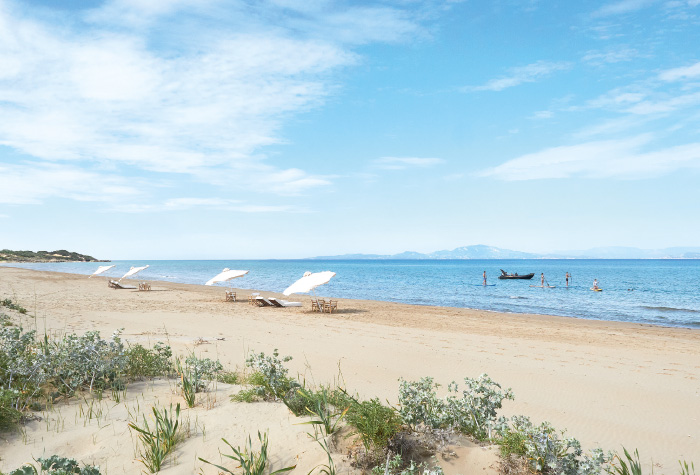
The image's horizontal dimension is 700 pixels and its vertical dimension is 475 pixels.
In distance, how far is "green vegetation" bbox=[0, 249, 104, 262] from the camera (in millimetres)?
109069

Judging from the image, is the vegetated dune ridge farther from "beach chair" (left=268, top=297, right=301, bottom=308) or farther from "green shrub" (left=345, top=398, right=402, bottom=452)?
"beach chair" (left=268, top=297, right=301, bottom=308)

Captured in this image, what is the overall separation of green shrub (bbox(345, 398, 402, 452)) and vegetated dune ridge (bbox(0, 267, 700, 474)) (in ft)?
1.30

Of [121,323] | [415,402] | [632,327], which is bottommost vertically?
[632,327]

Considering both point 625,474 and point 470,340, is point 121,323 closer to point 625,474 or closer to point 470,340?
point 470,340

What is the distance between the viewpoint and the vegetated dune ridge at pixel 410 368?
3799 millimetres

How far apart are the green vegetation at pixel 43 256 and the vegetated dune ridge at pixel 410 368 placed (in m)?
117

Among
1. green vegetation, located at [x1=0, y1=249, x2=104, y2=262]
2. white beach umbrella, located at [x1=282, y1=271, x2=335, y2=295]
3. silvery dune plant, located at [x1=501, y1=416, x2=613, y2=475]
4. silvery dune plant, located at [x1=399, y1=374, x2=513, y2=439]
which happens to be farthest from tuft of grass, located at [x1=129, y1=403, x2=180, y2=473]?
green vegetation, located at [x1=0, y1=249, x2=104, y2=262]

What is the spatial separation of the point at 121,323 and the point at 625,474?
13547 millimetres

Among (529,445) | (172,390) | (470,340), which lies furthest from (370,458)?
(470,340)

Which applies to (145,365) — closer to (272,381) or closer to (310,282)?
(272,381)

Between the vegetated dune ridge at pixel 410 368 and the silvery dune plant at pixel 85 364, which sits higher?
the silvery dune plant at pixel 85 364

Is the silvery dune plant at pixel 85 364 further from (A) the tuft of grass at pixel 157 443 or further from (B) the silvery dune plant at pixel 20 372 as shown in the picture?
(A) the tuft of grass at pixel 157 443

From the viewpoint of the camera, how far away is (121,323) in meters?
13.2

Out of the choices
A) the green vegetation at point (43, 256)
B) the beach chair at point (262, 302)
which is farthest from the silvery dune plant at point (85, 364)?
the green vegetation at point (43, 256)
